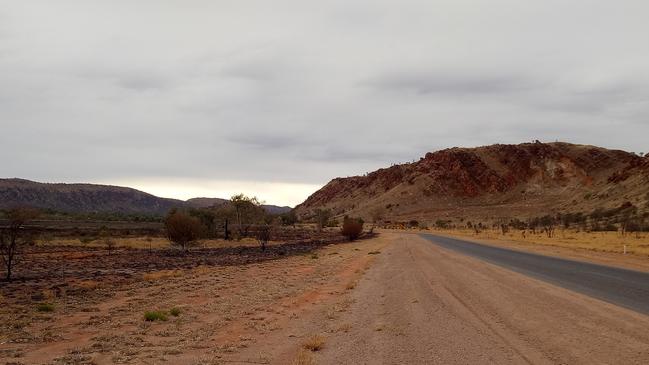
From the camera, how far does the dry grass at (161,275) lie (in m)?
23.9

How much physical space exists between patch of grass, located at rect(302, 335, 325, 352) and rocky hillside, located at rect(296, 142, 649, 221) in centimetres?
11906

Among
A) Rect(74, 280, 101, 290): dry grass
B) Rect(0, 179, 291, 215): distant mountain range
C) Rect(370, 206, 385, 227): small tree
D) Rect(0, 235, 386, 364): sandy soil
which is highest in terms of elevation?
Rect(0, 179, 291, 215): distant mountain range

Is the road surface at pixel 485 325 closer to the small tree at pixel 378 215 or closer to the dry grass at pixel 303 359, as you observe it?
the dry grass at pixel 303 359

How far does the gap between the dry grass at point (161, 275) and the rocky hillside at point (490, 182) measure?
107 m

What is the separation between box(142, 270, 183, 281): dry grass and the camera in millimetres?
23881

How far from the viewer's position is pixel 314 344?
10281 mm

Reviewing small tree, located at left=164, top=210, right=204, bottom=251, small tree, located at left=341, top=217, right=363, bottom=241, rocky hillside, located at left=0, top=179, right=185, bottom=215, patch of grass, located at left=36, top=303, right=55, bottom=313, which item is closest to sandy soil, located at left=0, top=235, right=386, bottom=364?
patch of grass, located at left=36, top=303, right=55, bottom=313

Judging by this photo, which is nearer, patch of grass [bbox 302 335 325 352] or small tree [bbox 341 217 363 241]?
patch of grass [bbox 302 335 325 352]

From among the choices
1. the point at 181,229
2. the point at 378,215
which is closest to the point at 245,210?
the point at 181,229

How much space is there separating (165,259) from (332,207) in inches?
5522

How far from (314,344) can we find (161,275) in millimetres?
16159

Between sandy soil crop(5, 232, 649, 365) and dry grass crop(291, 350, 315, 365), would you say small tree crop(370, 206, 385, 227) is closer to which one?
sandy soil crop(5, 232, 649, 365)

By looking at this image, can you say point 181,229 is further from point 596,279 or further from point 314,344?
point 314,344

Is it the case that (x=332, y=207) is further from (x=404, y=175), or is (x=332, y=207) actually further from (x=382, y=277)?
(x=382, y=277)
